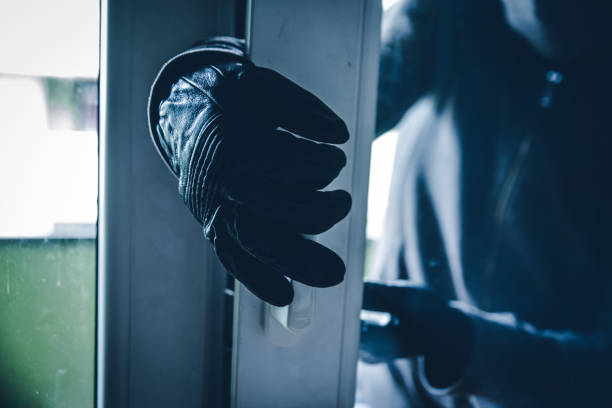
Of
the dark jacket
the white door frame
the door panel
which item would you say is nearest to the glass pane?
the white door frame

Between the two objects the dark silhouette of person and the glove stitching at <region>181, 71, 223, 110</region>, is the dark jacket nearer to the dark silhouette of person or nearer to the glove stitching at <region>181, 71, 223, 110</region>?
the dark silhouette of person

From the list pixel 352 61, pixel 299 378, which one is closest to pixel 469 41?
pixel 352 61

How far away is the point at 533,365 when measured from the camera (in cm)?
83

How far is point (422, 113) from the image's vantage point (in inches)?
40.6

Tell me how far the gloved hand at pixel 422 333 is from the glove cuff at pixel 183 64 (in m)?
0.68

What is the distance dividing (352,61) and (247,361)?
47 centimetres

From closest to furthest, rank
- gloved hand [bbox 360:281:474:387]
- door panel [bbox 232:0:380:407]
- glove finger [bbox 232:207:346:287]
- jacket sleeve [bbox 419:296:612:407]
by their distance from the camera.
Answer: glove finger [bbox 232:207:346:287]
door panel [bbox 232:0:380:407]
jacket sleeve [bbox 419:296:612:407]
gloved hand [bbox 360:281:474:387]

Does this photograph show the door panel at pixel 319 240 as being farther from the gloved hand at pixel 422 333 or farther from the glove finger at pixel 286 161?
the gloved hand at pixel 422 333

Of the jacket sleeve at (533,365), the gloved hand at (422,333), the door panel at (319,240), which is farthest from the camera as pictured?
the gloved hand at (422,333)

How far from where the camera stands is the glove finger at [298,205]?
1.16 feet

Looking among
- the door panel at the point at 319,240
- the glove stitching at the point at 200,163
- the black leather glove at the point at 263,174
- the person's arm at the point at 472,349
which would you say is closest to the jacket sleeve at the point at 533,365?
the person's arm at the point at 472,349

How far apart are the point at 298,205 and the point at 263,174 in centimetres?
5

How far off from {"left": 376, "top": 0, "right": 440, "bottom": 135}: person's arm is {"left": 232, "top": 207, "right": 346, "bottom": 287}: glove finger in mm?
720

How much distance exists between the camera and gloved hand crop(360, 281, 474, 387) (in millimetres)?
913
